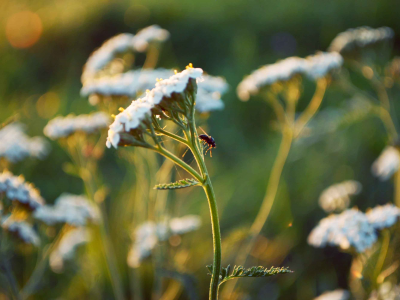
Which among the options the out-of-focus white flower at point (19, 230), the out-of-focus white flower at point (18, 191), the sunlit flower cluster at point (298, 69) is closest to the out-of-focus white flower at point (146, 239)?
the out-of-focus white flower at point (19, 230)

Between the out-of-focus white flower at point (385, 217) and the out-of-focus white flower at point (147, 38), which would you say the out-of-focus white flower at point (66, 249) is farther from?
the out-of-focus white flower at point (385, 217)

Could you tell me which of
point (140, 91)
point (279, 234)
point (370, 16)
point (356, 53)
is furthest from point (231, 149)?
point (370, 16)

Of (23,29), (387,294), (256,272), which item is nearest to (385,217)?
(387,294)

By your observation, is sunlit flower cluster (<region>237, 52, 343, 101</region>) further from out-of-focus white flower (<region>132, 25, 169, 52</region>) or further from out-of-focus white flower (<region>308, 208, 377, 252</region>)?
out-of-focus white flower (<region>308, 208, 377, 252</region>)

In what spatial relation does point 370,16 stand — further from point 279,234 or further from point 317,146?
point 279,234

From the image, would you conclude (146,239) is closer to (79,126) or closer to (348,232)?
(79,126)
